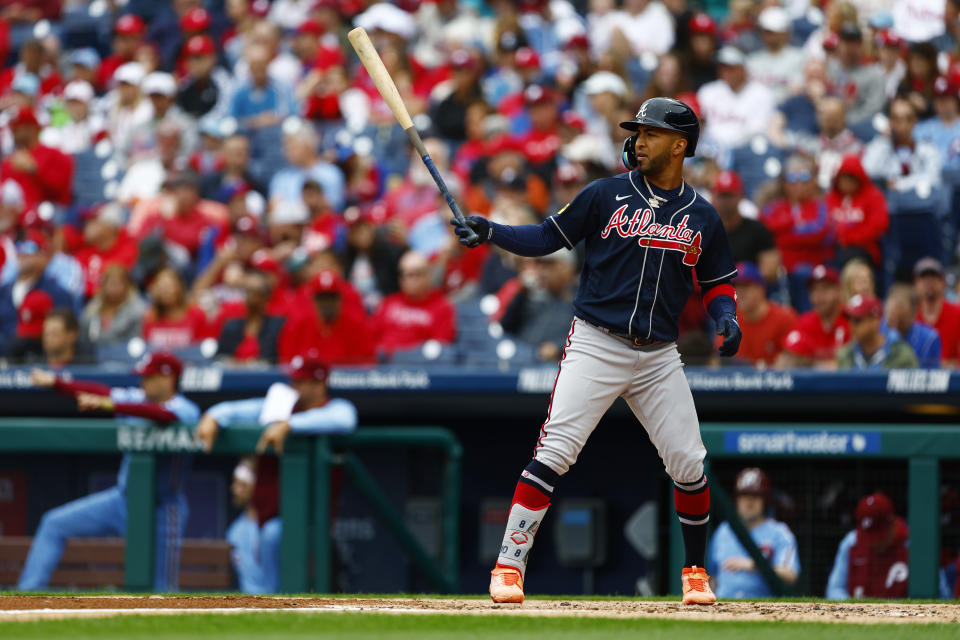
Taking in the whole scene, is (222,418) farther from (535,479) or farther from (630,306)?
(630,306)

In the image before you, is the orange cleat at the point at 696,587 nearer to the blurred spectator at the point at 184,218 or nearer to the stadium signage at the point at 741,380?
the stadium signage at the point at 741,380

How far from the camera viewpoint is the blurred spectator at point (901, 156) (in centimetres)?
945

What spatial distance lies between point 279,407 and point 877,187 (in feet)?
14.5

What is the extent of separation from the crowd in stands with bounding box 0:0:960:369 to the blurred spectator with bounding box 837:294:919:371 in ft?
0.06

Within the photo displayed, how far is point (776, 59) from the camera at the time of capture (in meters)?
11.4

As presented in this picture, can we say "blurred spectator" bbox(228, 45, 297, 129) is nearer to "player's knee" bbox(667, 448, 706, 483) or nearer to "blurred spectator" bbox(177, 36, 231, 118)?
"blurred spectator" bbox(177, 36, 231, 118)

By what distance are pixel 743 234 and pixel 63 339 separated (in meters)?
4.09

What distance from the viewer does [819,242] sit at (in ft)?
30.0

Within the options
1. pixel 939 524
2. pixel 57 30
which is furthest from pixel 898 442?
pixel 57 30

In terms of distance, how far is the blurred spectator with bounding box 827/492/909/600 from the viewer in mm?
6246

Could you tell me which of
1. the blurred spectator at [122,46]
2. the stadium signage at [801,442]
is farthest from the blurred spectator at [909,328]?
the blurred spectator at [122,46]

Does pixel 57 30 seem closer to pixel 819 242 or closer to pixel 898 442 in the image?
pixel 819 242

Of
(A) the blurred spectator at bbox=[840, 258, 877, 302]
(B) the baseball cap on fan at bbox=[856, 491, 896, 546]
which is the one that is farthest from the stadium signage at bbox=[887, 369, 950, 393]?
(A) the blurred spectator at bbox=[840, 258, 877, 302]

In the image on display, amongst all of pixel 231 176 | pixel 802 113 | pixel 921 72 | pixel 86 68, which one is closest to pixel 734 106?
pixel 802 113
